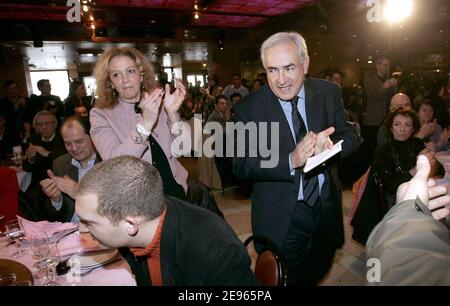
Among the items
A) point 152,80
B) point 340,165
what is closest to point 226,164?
point 340,165

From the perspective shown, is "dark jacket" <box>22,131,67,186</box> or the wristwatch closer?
the wristwatch

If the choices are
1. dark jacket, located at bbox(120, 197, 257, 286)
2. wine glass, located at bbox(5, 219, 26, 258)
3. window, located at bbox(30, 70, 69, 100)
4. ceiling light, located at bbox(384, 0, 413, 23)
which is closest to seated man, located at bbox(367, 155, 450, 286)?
dark jacket, located at bbox(120, 197, 257, 286)

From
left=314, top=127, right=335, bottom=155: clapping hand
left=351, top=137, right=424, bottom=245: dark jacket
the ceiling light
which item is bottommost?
left=351, top=137, right=424, bottom=245: dark jacket

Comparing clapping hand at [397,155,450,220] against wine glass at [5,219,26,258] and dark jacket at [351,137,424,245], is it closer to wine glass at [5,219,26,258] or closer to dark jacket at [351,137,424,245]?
dark jacket at [351,137,424,245]

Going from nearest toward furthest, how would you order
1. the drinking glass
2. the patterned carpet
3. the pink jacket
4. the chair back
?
1. the drinking glass
2. the chair back
3. the pink jacket
4. the patterned carpet

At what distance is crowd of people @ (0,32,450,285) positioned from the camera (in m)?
1.12

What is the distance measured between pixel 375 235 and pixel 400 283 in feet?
0.46

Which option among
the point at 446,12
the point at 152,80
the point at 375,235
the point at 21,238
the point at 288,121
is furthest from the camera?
the point at 446,12

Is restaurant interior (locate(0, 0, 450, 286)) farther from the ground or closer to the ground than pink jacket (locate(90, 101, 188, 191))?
farther from the ground

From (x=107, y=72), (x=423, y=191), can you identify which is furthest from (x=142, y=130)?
(x=423, y=191)

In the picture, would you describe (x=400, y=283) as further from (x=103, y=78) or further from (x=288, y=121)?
(x=103, y=78)

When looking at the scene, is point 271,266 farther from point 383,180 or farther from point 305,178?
point 383,180

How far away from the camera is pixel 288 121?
1.84 metres

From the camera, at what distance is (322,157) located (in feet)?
4.71
